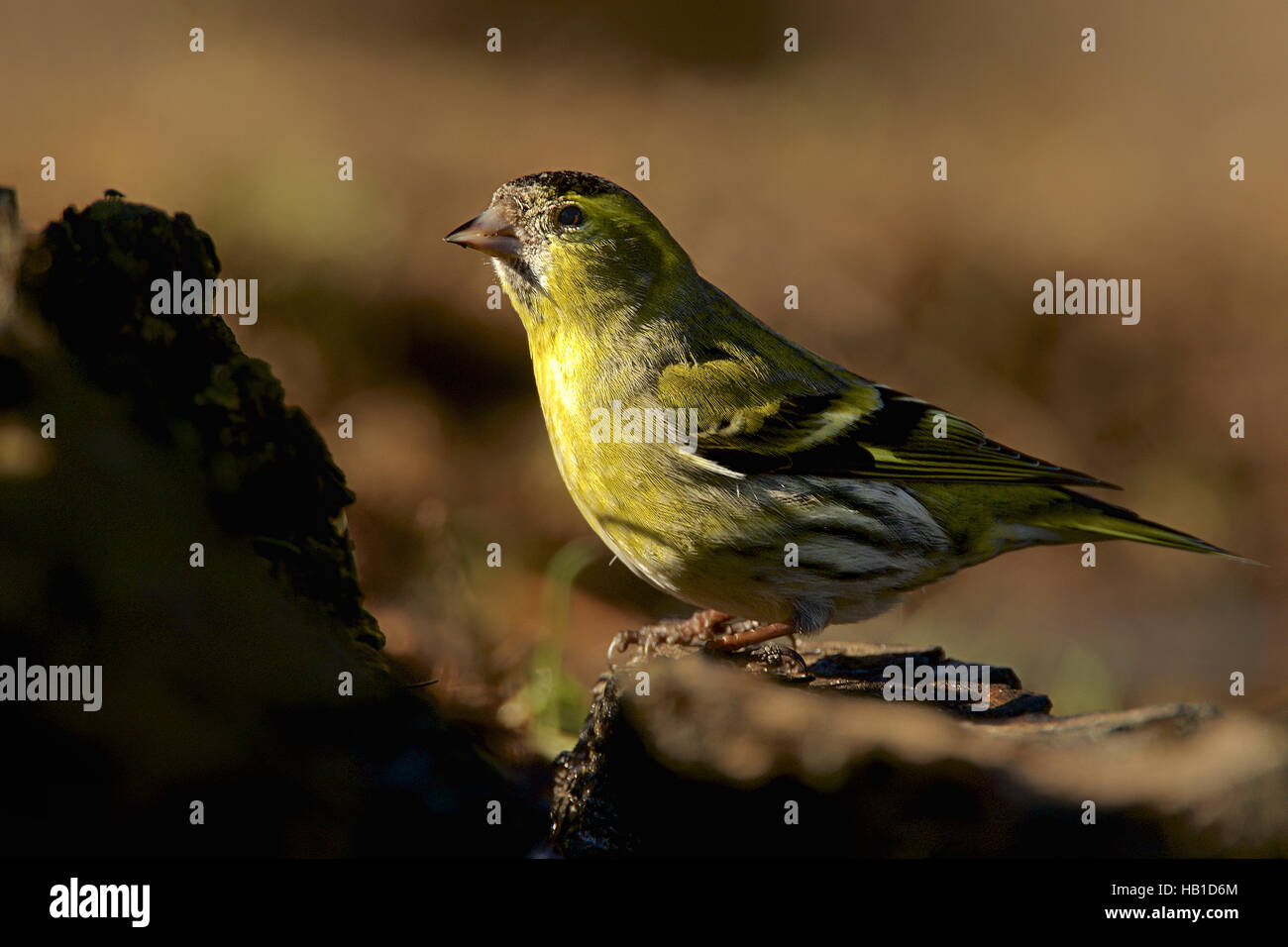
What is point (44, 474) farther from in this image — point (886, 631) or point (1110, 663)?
point (1110, 663)

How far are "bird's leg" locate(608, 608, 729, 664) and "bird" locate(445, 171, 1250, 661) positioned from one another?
1 cm

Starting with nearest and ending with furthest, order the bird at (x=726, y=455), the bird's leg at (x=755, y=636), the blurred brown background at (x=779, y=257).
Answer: the bird at (x=726, y=455) < the bird's leg at (x=755, y=636) < the blurred brown background at (x=779, y=257)

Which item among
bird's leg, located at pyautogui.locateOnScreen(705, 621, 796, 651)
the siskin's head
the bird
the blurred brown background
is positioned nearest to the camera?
the bird

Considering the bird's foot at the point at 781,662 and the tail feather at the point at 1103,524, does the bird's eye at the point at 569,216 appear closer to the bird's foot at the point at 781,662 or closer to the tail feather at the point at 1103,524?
the bird's foot at the point at 781,662

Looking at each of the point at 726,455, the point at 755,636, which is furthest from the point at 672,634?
the point at 726,455

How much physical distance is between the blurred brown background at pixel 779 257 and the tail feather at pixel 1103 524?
A: 5.13ft

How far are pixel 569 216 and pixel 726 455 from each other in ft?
2.91

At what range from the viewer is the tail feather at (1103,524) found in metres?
3.39

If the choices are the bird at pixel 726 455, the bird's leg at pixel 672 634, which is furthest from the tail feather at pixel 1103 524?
the bird's leg at pixel 672 634

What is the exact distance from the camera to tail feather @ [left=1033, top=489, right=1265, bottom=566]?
339 centimetres

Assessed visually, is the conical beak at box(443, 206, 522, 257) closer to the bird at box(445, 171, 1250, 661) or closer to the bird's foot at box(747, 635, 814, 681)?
the bird at box(445, 171, 1250, 661)

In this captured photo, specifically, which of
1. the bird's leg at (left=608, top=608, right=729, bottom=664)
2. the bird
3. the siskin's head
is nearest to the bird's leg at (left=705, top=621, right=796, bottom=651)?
the bird

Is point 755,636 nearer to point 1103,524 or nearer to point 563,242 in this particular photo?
point 1103,524

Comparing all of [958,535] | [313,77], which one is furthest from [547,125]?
[958,535]
